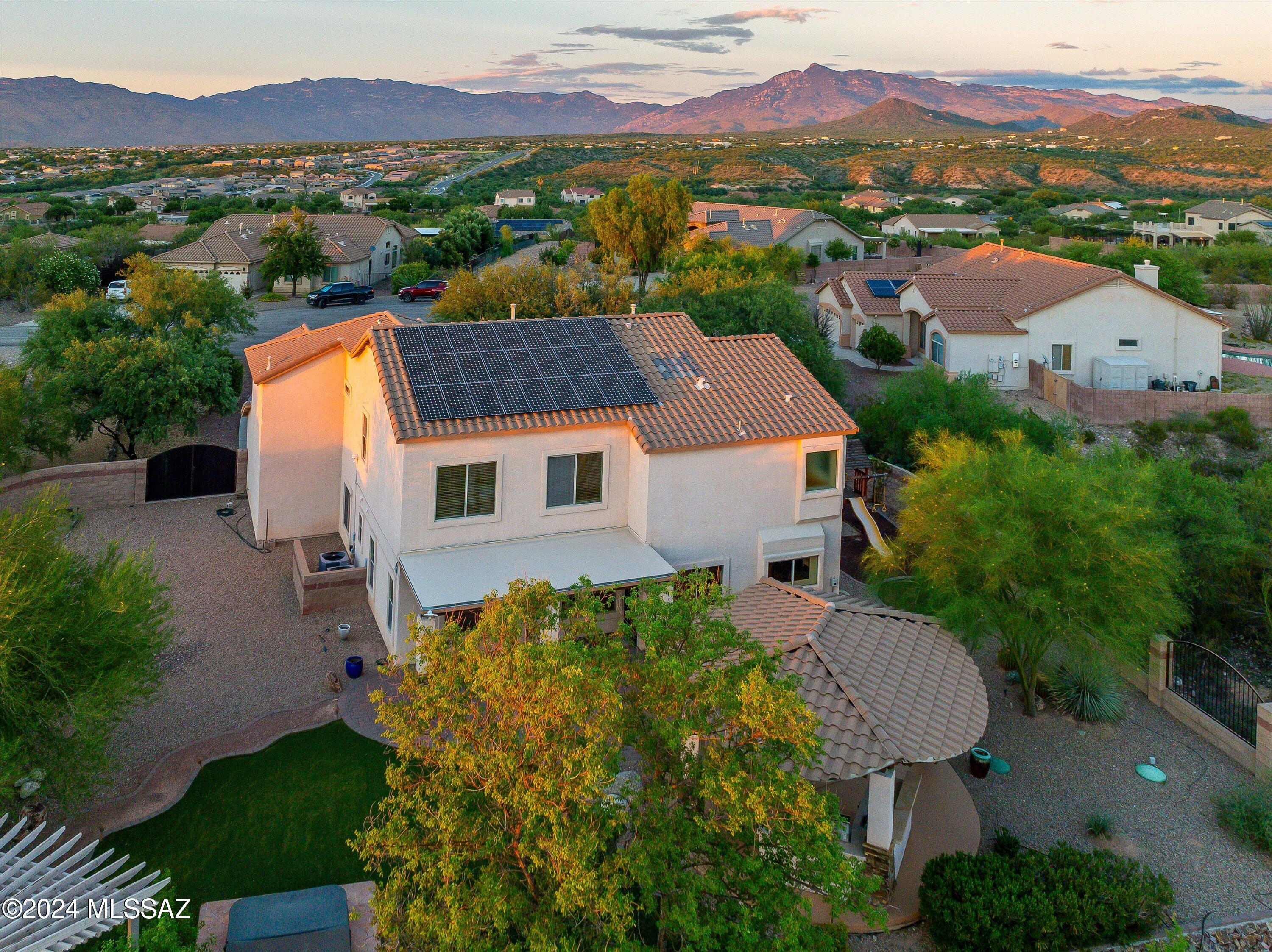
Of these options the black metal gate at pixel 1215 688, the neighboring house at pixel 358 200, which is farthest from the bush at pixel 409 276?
the black metal gate at pixel 1215 688

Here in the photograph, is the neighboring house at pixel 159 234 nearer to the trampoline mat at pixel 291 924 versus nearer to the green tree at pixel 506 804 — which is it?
the trampoline mat at pixel 291 924

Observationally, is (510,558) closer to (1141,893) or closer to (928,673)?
(928,673)

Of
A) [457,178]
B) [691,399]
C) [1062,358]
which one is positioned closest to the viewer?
[691,399]

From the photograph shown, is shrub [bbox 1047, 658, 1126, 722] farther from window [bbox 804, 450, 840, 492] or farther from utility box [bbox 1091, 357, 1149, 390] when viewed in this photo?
utility box [bbox 1091, 357, 1149, 390]

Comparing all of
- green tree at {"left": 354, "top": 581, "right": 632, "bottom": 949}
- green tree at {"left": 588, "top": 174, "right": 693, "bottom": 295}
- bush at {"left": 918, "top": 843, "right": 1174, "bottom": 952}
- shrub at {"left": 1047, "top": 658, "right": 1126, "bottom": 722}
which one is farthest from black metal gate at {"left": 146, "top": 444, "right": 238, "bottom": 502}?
green tree at {"left": 588, "top": 174, "right": 693, "bottom": 295}

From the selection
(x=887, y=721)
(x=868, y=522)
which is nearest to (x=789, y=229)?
(x=868, y=522)

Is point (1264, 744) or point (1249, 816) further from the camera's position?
point (1264, 744)

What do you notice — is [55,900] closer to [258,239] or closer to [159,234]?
[258,239]
